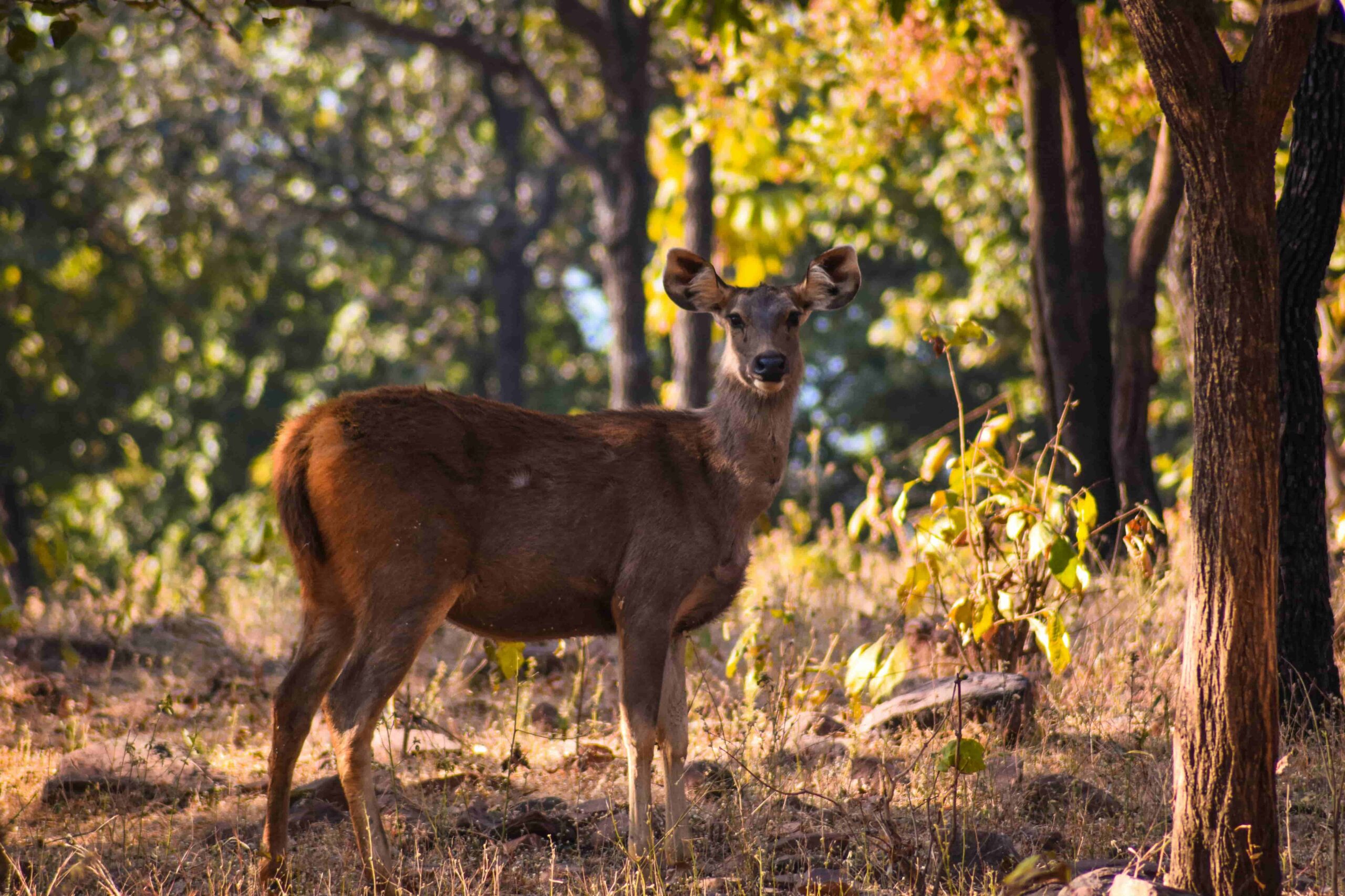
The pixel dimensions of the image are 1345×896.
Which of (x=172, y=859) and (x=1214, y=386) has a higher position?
(x=1214, y=386)

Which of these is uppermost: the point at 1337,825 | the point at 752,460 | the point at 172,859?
the point at 752,460

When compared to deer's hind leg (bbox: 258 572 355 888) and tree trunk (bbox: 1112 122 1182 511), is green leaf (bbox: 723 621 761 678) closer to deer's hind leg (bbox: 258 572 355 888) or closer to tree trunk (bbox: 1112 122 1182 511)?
deer's hind leg (bbox: 258 572 355 888)

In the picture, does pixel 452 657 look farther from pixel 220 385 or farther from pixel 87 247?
pixel 220 385

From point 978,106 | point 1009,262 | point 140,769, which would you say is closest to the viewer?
point 140,769

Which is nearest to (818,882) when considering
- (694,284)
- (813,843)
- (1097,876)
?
(813,843)

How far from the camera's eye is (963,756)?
Answer: 475 cm

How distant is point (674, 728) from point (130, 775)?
261 cm

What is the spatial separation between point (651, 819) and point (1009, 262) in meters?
14.9

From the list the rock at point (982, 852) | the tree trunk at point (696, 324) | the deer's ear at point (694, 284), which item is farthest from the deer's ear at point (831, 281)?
the tree trunk at point (696, 324)

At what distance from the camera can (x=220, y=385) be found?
2847 cm

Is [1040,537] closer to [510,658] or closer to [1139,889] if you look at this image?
[1139,889]

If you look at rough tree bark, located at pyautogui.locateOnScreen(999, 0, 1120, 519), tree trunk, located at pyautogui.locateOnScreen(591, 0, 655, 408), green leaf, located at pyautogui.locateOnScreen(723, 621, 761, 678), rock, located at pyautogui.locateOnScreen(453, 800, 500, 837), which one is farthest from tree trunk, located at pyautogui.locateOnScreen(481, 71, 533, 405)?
rock, located at pyautogui.locateOnScreen(453, 800, 500, 837)

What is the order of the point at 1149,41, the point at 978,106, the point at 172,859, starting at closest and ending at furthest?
the point at 1149,41, the point at 172,859, the point at 978,106

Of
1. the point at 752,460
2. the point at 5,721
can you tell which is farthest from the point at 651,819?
the point at 5,721
